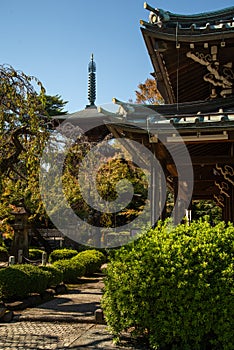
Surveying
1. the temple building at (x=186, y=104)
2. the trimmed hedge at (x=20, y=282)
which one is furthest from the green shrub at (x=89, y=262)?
the temple building at (x=186, y=104)

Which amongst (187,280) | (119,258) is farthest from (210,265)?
(119,258)

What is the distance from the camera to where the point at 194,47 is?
7.89 metres

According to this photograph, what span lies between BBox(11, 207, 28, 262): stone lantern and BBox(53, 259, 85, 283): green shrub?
328cm

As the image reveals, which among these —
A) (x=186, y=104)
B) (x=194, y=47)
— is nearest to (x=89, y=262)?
(x=186, y=104)

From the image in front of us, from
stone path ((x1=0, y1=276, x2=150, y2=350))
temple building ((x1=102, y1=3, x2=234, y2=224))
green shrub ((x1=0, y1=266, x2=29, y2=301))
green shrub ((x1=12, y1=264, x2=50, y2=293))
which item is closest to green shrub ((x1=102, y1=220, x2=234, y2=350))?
stone path ((x1=0, y1=276, x2=150, y2=350))

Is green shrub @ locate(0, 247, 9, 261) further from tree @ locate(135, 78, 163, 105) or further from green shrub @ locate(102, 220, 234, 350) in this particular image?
green shrub @ locate(102, 220, 234, 350)

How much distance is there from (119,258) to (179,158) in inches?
133

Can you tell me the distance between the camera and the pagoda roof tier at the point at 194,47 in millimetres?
7543

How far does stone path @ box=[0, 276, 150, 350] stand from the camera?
547cm

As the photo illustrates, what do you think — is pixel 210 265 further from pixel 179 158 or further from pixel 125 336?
pixel 179 158

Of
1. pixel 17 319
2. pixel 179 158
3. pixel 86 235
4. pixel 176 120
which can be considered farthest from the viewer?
pixel 86 235

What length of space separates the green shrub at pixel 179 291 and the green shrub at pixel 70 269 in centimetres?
726

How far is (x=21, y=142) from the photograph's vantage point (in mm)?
9398

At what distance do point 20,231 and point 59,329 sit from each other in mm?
9923
